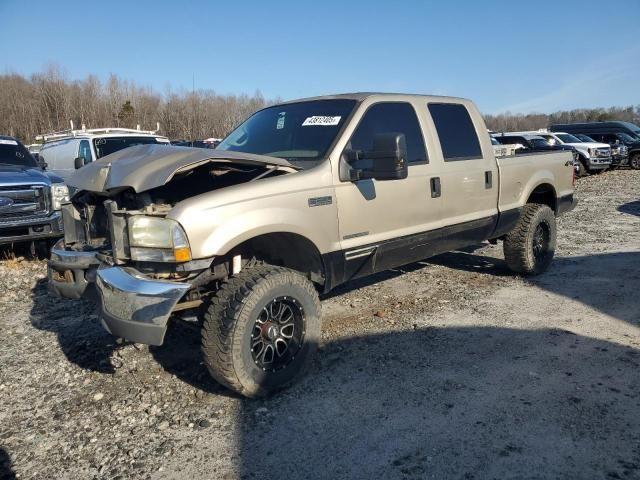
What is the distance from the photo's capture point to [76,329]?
4.71 meters

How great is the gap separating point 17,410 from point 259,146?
8.61 feet

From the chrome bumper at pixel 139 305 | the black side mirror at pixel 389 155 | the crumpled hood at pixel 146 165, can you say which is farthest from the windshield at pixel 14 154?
the black side mirror at pixel 389 155

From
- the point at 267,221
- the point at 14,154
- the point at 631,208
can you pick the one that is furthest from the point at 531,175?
the point at 14,154

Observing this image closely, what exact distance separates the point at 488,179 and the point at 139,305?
12.0 ft

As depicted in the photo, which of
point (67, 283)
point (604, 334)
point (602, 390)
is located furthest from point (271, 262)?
point (604, 334)

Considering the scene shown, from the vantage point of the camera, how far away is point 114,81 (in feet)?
199

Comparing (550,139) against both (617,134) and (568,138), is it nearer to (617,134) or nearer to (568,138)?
(568,138)

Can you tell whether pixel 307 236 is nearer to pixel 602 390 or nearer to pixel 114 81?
pixel 602 390

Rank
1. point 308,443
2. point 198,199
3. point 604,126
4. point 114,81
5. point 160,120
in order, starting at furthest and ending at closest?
point 114,81 → point 160,120 → point 604,126 → point 198,199 → point 308,443

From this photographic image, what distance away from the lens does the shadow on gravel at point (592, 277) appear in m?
4.97

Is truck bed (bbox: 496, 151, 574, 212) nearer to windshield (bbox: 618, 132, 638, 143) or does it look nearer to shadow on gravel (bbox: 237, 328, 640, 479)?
shadow on gravel (bbox: 237, 328, 640, 479)

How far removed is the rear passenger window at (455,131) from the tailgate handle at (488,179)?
19 centimetres

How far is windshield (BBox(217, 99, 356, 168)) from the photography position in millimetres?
3982

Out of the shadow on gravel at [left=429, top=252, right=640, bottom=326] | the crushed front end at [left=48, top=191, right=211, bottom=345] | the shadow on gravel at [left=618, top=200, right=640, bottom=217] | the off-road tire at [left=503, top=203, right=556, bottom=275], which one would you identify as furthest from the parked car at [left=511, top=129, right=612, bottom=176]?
the crushed front end at [left=48, top=191, right=211, bottom=345]
